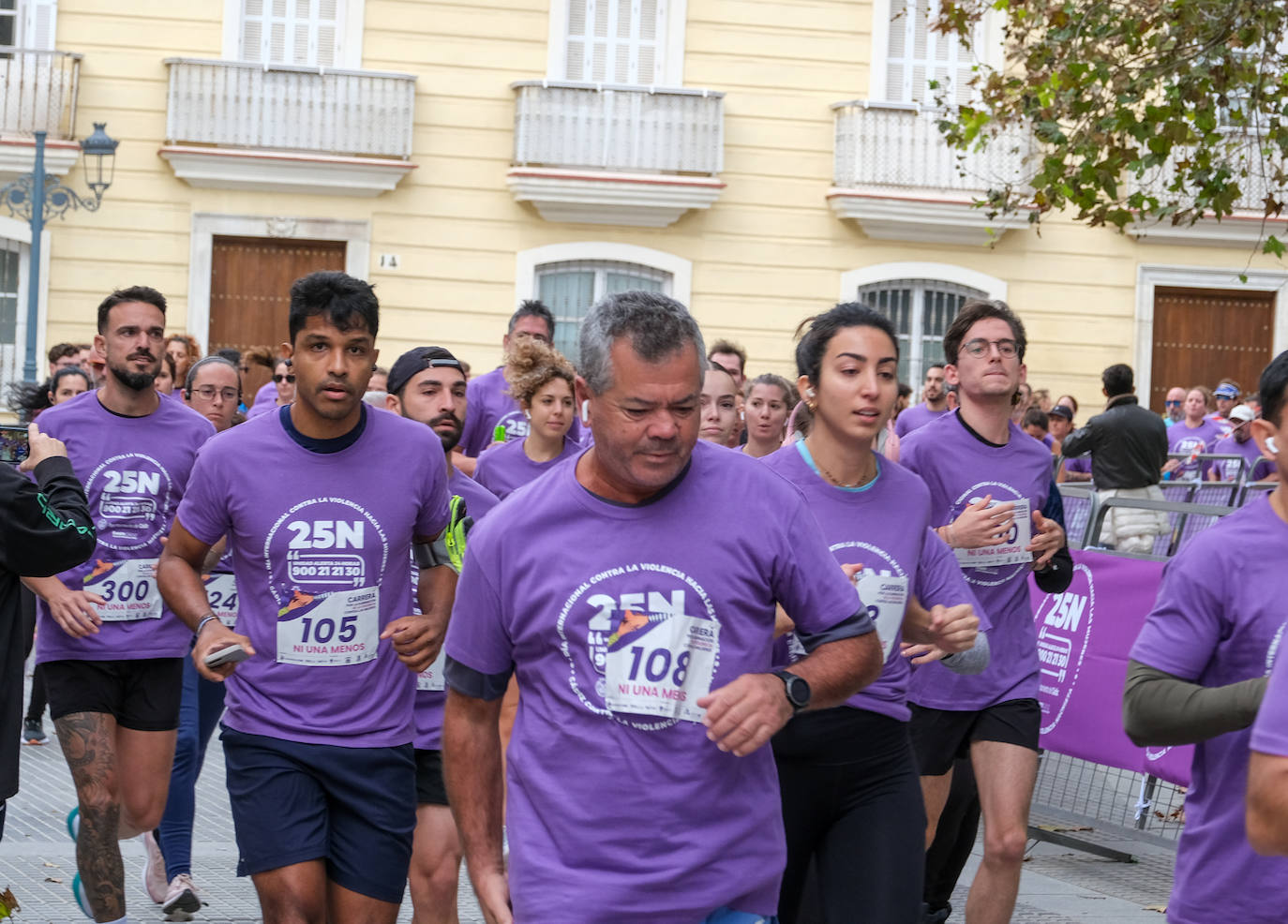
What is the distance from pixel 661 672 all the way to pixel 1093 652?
5075 mm

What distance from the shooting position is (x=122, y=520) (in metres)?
6.51

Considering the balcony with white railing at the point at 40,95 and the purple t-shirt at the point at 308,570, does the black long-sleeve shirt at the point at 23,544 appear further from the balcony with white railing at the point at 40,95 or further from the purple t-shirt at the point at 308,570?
the balcony with white railing at the point at 40,95

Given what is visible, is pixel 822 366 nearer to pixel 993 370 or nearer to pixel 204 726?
pixel 993 370

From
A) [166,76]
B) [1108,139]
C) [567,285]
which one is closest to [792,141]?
[567,285]

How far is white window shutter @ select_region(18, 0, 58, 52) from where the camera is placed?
20.1 metres

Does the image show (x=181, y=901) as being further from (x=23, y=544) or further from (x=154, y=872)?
(x=23, y=544)

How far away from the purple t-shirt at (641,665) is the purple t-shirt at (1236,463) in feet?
36.6

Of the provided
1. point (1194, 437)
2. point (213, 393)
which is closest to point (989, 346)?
point (213, 393)

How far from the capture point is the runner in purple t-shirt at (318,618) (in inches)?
191

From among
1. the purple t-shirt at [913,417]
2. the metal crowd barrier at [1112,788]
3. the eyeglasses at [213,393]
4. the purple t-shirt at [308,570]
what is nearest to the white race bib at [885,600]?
the purple t-shirt at [308,570]

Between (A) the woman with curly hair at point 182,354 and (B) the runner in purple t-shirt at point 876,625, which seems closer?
(B) the runner in purple t-shirt at point 876,625

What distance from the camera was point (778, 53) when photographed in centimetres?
2134

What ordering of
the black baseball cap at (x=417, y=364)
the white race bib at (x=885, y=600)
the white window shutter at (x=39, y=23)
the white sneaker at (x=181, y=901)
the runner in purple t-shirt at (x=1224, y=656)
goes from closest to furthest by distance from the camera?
1. the runner in purple t-shirt at (x=1224, y=656)
2. the white race bib at (x=885, y=600)
3. the black baseball cap at (x=417, y=364)
4. the white sneaker at (x=181, y=901)
5. the white window shutter at (x=39, y=23)

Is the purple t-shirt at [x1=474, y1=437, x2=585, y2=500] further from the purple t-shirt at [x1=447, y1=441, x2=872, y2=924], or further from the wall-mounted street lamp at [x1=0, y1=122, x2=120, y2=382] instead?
the wall-mounted street lamp at [x1=0, y1=122, x2=120, y2=382]
